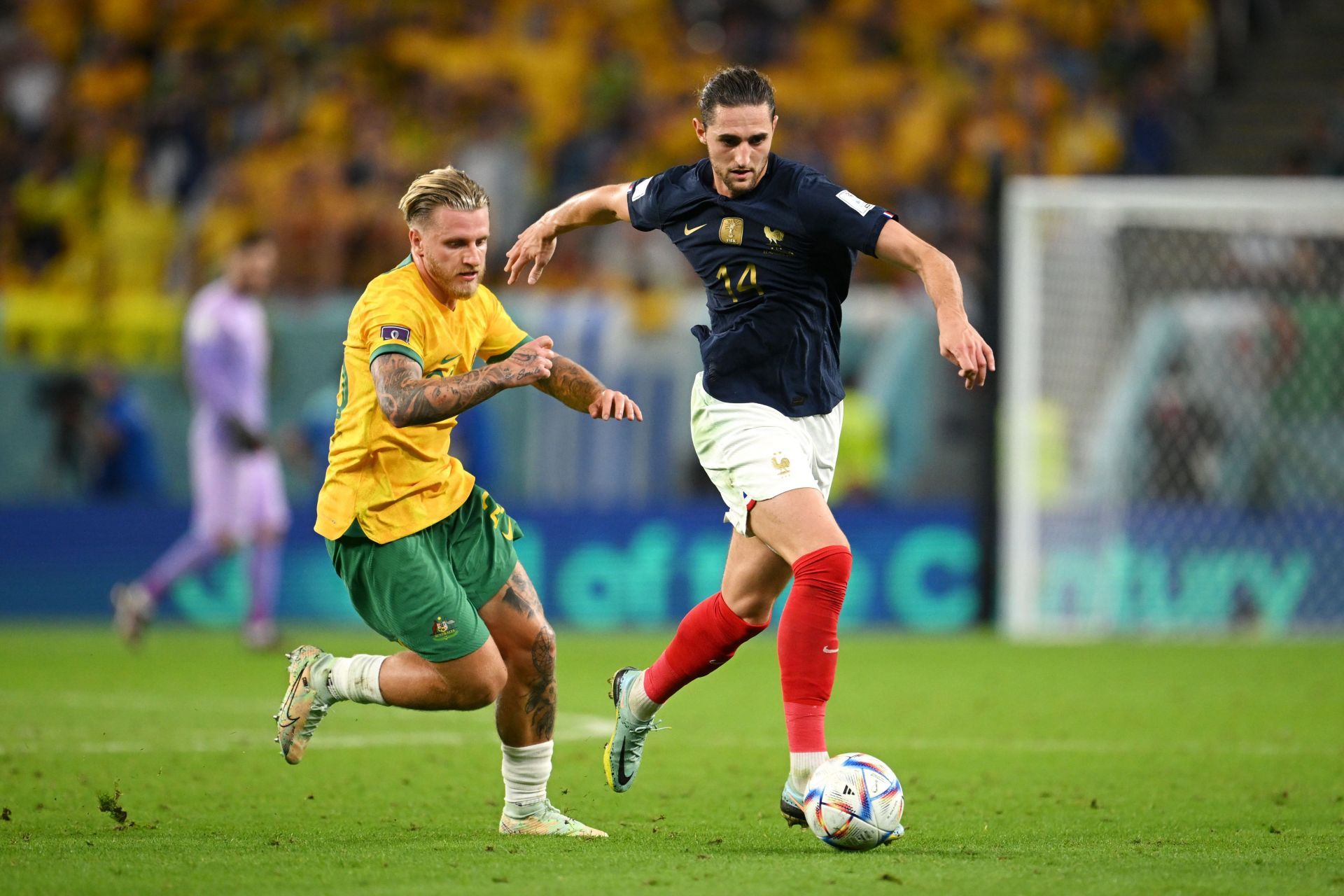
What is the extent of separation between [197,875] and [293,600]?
9.09 m

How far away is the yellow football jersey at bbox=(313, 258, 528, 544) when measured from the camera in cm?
471

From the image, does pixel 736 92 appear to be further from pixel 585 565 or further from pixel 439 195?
pixel 585 565

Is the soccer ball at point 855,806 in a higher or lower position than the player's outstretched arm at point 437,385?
lower

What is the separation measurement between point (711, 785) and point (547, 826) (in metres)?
1.15

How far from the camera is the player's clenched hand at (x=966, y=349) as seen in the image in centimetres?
A: 437

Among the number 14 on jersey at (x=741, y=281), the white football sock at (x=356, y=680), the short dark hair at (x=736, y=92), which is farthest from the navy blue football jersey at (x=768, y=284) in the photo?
the white football sock at (x=356, y=680)

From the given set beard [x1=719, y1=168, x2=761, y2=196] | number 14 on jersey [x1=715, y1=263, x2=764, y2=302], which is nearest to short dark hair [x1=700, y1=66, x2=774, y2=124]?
beard [x1=719, y1=168, x2=761, y2=196]

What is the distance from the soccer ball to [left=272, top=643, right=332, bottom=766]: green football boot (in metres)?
1.48

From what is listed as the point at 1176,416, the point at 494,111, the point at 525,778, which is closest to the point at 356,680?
the point at 525,778

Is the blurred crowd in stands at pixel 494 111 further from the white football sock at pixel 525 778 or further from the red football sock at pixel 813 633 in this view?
the red football sock at pixel 813 633

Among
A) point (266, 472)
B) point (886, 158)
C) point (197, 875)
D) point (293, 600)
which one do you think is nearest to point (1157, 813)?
point (197, 875)

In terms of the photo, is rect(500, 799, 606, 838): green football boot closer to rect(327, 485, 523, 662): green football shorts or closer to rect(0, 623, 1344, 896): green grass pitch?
rect(0, 623, 1344, 896): green grass pitch

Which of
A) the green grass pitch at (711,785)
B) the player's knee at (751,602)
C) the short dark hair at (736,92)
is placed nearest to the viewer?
the green grass pitch at (711,785)

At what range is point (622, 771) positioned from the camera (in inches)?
207
